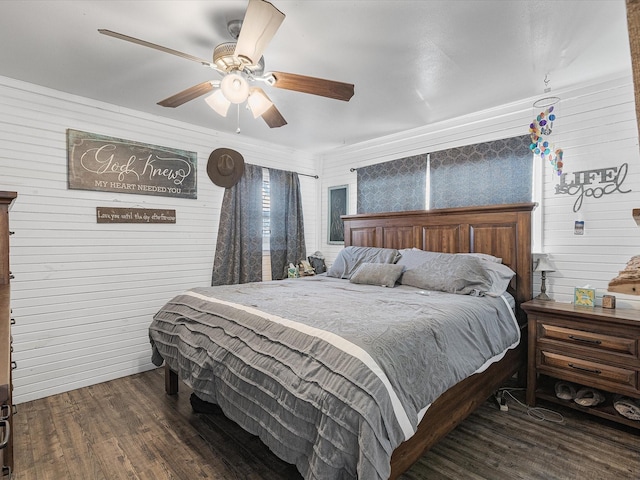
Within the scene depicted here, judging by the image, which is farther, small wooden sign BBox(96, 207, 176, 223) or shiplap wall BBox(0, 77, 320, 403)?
small wooden sign BBox(96, 207, 176, 223)

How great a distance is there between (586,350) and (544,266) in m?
0.70

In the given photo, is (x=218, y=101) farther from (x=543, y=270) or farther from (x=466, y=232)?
(x=543, y=270)

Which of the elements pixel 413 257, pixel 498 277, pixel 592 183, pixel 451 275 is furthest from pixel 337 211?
pixel 592 183

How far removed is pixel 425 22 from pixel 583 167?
1856 millimetres

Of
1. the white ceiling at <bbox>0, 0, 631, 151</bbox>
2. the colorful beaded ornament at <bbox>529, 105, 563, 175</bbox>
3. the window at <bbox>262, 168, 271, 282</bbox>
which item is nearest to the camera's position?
the white ceiling at <bbox>0, 0, 631, 151</bbox>

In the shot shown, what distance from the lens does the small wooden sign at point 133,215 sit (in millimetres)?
3209

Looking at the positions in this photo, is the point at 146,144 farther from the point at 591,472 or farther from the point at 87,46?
the point at 591,472

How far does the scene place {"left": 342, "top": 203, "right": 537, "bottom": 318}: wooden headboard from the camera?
2.99 metres

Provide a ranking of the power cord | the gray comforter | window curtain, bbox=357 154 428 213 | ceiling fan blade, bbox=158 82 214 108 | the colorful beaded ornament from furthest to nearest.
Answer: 1. window curtain, bbox=357 154 428 213
2. the colorful beaded ornament
3. the power cord
4. ceiling fan blade, bbox=158 82 214 108
5. the gray comforter

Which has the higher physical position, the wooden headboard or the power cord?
the wooden headboard

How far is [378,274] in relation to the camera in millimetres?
3260

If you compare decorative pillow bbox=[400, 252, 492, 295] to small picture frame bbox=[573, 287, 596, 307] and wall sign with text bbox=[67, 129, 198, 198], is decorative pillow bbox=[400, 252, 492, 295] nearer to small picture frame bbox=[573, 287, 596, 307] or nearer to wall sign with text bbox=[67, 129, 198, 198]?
small picture frame bbox=[573, 287, 596, 307]

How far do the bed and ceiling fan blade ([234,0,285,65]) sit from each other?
4.70ft

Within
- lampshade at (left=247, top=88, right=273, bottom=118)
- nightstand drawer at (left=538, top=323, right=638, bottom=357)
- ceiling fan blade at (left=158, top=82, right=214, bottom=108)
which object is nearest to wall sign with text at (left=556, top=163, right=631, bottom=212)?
nightstand drawer at (left=538, top=323, right=638, bottom=357)
